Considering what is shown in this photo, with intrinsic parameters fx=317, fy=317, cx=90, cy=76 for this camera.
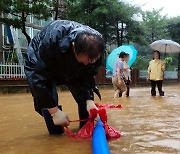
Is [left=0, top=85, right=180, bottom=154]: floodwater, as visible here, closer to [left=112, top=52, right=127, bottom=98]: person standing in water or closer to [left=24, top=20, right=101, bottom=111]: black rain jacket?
[left=24, top=20, right=101, bottom=111]: black rain jacket

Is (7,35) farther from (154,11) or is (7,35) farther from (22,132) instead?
(22,132)

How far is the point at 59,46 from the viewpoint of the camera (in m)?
2.56

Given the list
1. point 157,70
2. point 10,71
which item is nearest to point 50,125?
point 157,70

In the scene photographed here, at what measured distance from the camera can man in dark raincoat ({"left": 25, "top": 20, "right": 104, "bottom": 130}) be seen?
2.36m

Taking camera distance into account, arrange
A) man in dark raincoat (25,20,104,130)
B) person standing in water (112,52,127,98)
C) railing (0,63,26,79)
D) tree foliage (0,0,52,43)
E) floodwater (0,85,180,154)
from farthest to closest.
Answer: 1. tree foliage (0,0,52,43)
2. railing (0,63,26,79)
3. person standing in water (112,52,127,98)
4. floodwater (0,85,180,154)
5. man in dark raincoat (25,20,104,130)

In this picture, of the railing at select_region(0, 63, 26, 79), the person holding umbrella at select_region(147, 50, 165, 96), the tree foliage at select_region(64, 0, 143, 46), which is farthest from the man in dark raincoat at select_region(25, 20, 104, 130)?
the tree foliage at select_region(64, 0, 143, 46)

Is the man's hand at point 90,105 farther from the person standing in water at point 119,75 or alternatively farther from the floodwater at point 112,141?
the person standing in water at point 119,75

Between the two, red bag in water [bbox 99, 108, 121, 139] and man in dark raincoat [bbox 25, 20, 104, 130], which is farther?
red bag in water [bbox 99, 108, 121, 139]

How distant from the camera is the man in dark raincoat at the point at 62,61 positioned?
236 centimetres

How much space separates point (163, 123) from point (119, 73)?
479 centimetres

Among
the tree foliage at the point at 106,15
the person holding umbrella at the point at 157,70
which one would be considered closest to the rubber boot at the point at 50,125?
the person holding umbrella at the point at 157,70

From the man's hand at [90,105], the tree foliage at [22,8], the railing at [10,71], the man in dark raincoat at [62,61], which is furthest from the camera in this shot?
the tree foliage at [22,8]

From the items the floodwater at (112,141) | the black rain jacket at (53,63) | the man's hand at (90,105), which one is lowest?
the floodwater at (112,141)

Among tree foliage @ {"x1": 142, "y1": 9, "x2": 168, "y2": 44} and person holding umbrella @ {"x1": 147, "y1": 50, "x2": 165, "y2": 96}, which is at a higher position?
tree foliage @ {"x1": 142, "y1": 9, "x2": 168, "y2": 44}
